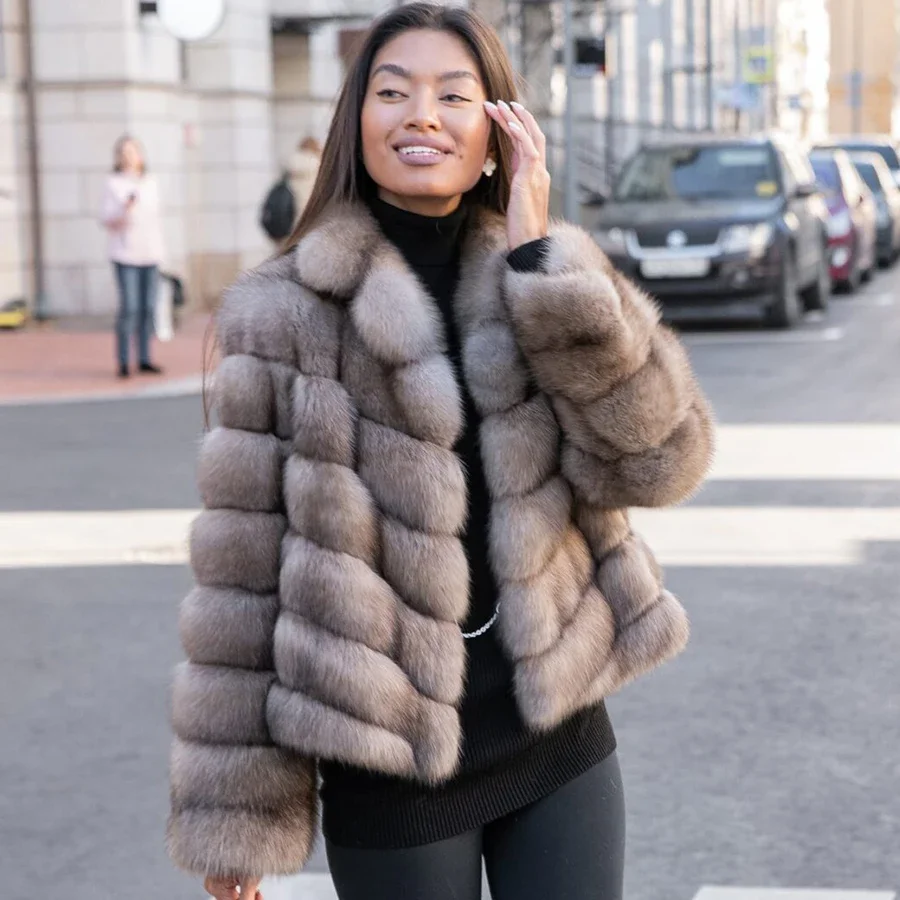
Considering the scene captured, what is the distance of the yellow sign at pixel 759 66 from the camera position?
56.2 m

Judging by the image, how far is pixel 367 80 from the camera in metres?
2.63

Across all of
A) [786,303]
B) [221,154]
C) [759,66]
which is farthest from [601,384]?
[759,66]

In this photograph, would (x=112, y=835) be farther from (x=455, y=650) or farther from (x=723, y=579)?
(x=723, y=579)

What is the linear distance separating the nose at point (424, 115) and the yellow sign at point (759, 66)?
179 feet

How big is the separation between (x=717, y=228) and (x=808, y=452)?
25.1ft

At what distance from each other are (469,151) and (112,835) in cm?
269

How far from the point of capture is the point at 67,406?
13906 mm

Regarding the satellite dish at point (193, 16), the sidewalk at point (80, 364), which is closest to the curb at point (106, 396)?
the sidewalk at point (80, 364)

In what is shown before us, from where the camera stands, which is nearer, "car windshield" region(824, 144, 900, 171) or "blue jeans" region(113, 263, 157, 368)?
"blue jeans" region(113, 263, 157, 368)

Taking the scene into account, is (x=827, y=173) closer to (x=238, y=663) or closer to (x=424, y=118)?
(x=424, y=118)

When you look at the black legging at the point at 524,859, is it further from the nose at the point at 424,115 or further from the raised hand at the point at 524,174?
the nose at the point at 424,115

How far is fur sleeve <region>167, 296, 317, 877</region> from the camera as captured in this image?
2.52m

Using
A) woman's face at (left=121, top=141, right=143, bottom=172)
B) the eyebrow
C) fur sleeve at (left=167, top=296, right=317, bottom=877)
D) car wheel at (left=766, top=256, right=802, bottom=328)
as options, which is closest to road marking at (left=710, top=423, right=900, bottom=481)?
woman's face at (left=121, top=141, right=143, bottom=172)

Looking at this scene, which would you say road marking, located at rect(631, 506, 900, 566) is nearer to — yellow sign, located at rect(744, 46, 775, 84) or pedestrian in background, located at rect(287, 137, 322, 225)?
pedestrian in background, located at rect(287, 137, 322, 225)
